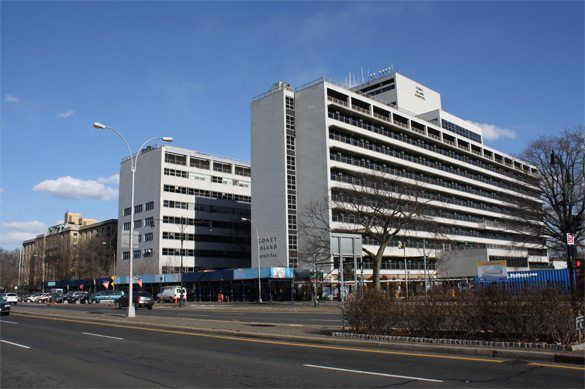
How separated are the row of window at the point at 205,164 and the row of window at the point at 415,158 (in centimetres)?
3799

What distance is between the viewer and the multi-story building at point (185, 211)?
94312mm

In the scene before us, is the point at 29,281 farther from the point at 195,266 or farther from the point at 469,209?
the point at 469,209

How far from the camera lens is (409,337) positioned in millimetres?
13297

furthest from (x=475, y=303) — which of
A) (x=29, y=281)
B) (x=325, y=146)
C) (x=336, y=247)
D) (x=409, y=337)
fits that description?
(x=29, y=281)

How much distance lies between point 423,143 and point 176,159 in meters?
48.2

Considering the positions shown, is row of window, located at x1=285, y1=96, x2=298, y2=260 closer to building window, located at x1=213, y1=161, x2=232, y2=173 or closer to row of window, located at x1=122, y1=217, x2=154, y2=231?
row of window, located at x1=122, y1=217, x2=154, y2=231

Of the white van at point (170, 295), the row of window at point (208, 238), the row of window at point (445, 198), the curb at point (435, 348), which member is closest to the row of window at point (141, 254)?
the row of window at point (208, 238)

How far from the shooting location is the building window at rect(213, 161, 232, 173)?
106 metres

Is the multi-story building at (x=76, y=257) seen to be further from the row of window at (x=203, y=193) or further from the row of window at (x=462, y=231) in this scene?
the row of window at (x=462, y=231)

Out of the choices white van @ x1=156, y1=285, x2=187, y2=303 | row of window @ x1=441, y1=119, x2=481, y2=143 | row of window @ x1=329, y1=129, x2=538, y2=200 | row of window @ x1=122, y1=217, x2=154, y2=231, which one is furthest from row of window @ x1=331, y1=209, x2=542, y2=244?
row of window @ x1=122, y1=217, x2=154, y2=231

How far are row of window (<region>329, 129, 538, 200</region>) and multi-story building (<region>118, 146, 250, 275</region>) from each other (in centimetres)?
3124

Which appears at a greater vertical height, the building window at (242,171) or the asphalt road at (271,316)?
the building window at (242,171)

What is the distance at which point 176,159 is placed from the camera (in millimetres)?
99688

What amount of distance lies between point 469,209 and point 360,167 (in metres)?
34.2
